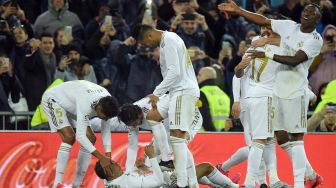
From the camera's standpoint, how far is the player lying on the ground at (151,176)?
1591cm

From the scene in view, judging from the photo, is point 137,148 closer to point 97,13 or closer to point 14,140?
point 14,140

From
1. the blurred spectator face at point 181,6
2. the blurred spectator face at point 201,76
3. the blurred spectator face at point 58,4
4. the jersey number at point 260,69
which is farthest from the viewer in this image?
the blurred spectator face at point 181,6

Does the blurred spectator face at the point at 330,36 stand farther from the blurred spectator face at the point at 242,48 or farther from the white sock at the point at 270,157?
the white sock at the point at 270,157

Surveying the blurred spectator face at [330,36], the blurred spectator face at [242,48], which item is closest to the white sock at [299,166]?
the blurred spectator face at [242,48]

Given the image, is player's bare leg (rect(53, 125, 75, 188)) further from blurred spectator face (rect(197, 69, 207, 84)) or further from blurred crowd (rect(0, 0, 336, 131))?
blurred spectator face (rect(197, 69, 207, 84))

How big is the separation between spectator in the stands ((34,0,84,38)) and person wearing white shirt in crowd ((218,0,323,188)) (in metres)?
5.69

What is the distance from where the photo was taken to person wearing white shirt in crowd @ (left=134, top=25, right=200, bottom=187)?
15562 millimetres

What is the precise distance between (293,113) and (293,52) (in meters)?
0.78

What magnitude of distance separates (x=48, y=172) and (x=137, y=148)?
5.37 ft

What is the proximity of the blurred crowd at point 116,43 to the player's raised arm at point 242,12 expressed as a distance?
342cm

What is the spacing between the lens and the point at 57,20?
68.5 feet

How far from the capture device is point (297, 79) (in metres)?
15.8

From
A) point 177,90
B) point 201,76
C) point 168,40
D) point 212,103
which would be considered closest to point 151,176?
point 177,90

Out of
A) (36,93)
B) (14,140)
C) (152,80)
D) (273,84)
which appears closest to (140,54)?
(152,80)
